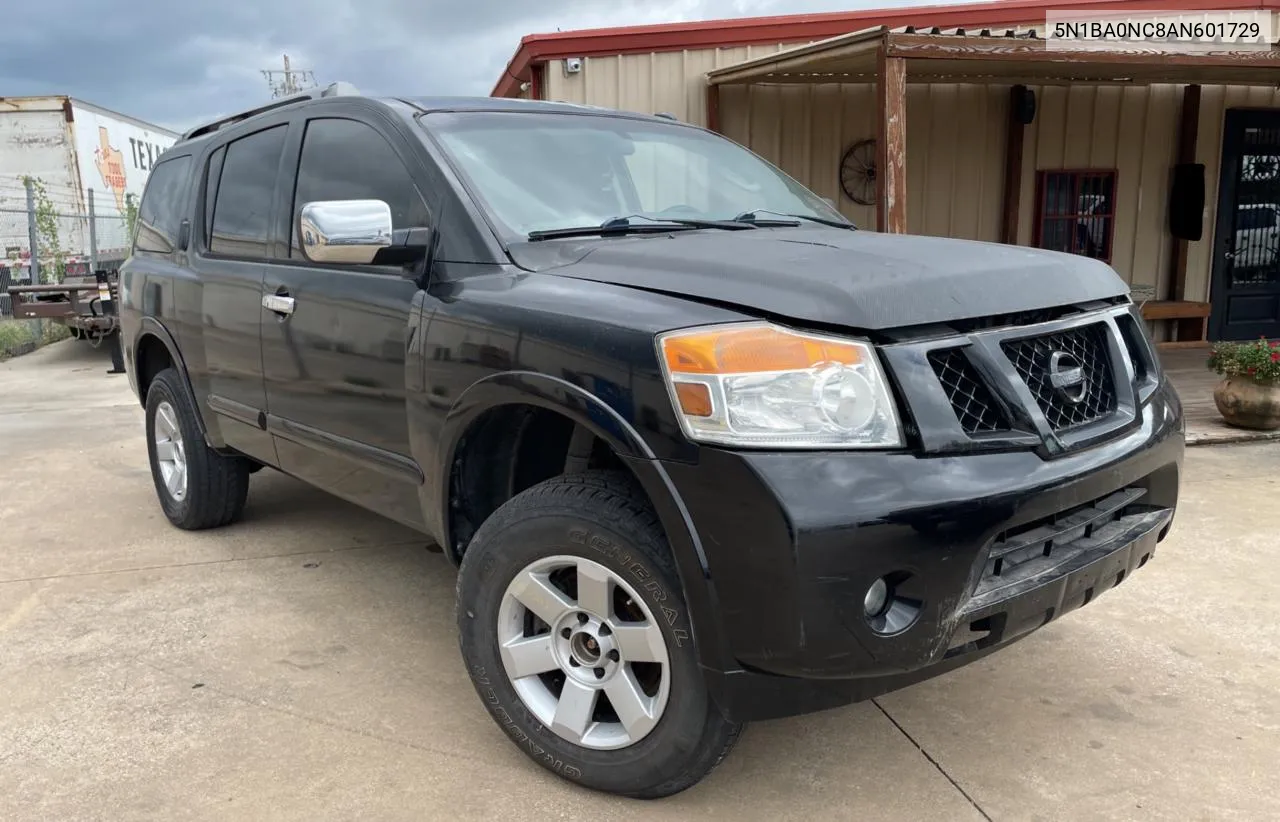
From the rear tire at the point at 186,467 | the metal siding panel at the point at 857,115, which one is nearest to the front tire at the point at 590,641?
the rear tire at the point at 186,467

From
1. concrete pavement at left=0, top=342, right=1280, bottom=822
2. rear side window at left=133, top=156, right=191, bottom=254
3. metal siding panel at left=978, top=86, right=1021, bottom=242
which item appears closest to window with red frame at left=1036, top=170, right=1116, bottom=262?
metal siding panel at left=978, top=86, right=1021, bottom=242

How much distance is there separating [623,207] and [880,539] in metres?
1.54

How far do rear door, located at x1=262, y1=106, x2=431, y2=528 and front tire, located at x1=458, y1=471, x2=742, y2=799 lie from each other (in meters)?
0.58

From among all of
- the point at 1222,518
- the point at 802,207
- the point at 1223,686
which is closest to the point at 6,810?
the point at 802,207

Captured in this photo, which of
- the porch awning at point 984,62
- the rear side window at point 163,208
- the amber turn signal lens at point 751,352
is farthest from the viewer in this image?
the porch awning at point 984,62

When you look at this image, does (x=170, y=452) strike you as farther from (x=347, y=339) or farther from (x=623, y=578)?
(x=623, y=578)

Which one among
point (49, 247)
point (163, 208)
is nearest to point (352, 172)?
point (163, 208)

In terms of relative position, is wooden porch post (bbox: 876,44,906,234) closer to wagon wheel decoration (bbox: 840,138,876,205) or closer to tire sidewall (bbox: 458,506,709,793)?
wagon wheel decoration (bbox: 840,138,876,205)

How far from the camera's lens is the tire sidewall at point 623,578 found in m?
2.17

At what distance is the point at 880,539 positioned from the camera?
6.38 ft

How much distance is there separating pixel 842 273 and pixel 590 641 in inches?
41.7

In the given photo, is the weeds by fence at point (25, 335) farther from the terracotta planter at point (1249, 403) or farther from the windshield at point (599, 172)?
the terracotta planter at point (1249, 403)

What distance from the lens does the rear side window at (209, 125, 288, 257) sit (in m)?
3.71

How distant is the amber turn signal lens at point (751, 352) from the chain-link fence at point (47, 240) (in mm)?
13386
